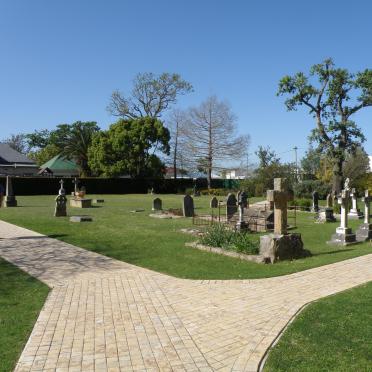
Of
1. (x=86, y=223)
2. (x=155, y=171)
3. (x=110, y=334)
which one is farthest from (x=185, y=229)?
(x=155, y=171)

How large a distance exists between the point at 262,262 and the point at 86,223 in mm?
10235

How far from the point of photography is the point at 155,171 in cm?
5384

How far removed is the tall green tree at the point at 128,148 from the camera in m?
51.4

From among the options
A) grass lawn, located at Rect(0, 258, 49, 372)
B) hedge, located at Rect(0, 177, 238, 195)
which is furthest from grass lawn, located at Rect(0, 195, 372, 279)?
hedge, located at Rect(0, 177, 238, 195)

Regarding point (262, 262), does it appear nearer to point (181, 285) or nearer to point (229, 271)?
point (229, 271)

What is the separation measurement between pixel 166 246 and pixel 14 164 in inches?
1929

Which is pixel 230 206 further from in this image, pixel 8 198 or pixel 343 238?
pixel 8 198

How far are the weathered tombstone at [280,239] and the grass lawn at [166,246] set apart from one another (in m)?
0.34

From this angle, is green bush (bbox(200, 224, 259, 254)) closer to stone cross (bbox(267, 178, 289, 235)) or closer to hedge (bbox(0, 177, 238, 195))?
stone cross (bbox(267, 178, 289, 235))

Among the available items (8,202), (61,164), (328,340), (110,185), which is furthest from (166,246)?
(61,164)

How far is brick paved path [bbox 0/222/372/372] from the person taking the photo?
4.59 meters

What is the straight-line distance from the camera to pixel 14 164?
2181 inches

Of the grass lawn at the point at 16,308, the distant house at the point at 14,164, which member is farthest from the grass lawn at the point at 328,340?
the distant house at the point at 14,164

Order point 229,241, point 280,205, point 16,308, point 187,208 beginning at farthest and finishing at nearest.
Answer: point 187,208 → point 229,241 → point 280,205 → point 16,308
